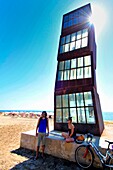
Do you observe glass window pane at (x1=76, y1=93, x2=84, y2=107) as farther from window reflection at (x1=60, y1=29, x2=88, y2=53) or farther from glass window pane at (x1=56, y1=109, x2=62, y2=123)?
window reflection at (x1=60, y1=29, x2=88, y2=53)

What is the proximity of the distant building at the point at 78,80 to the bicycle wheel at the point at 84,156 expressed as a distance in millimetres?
3120

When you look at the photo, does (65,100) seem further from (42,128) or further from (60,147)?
(60,147)

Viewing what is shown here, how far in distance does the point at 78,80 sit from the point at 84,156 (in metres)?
5.44

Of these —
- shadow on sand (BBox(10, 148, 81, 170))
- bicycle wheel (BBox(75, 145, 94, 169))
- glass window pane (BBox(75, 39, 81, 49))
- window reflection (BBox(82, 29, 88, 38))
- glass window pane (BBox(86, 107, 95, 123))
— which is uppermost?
window reflection (BBox(82, 29, 88, 38))

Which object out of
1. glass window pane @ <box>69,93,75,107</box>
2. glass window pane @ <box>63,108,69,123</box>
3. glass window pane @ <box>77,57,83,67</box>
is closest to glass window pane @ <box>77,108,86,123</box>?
glass window pane @ <box>69,93,75,107</box>

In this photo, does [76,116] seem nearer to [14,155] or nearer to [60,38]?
[14,155]

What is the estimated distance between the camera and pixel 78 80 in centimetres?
945

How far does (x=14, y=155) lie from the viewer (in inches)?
239

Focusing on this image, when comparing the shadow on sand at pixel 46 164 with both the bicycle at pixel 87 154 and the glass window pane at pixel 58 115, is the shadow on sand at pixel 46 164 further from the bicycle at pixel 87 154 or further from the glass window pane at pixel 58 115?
the glass window pane at pixel 58 115

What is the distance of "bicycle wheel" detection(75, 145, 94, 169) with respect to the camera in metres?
4.91

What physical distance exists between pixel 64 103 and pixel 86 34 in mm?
5811

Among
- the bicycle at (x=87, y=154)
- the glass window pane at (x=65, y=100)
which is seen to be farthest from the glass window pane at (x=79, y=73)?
the bicycle at (x=87, y=154)

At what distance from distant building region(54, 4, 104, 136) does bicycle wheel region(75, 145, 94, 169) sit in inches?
123

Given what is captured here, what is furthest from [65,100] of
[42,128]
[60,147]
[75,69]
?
[60,147]
